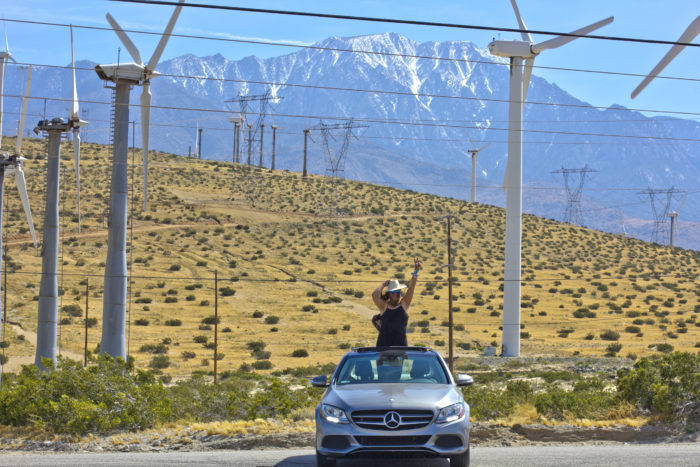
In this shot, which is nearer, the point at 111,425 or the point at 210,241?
the point at 111,425

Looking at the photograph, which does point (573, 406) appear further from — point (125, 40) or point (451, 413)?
point (125, 40)

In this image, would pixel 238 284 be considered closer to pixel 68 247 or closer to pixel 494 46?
pixel 68 247

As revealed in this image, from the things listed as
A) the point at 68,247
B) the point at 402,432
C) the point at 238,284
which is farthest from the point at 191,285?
the point at 402,432

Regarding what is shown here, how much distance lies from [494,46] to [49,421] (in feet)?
113

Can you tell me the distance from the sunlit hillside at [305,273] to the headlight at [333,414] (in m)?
22.9

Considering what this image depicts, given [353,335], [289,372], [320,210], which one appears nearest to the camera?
[289,372]

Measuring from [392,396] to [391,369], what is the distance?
1.32 meters

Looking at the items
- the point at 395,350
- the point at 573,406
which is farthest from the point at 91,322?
the point at 395,350

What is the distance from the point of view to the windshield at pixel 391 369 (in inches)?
504

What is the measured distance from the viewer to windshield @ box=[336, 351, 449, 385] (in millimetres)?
12812

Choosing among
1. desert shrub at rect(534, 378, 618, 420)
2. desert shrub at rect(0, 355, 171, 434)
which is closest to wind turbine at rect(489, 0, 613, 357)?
desert shrub at rect(534, 378, 618, 420)

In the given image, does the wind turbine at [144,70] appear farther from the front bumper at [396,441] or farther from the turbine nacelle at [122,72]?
the front bumper at [396,441]

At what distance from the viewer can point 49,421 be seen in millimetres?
16625

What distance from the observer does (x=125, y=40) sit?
33031 mm
